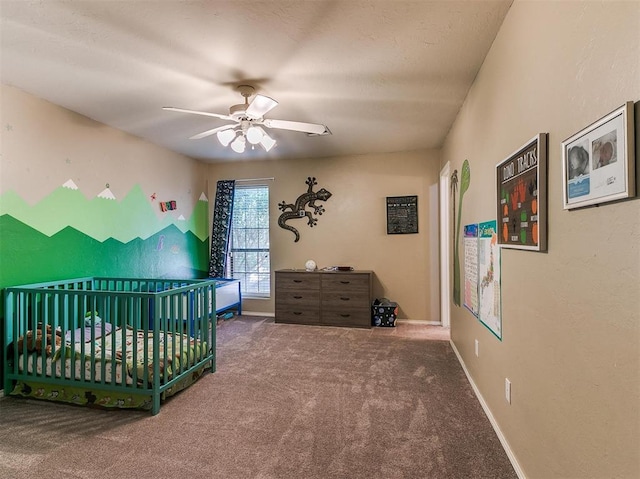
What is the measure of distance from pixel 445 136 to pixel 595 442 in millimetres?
3559

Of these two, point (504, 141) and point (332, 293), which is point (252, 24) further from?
point (332, 293)

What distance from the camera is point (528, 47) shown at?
1.50m

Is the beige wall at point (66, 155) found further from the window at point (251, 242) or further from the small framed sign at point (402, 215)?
the small framed sign at point (402, 215)

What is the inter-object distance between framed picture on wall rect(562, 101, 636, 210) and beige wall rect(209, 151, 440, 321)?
11.6ft

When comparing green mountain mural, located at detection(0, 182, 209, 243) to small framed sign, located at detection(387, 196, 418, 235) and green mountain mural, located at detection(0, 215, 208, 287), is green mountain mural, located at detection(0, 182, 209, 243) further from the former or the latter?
small framed sign, located at detection(387, 196, 418, 235)

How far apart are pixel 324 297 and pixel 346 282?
1.21ft

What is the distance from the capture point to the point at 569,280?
3.80 ft

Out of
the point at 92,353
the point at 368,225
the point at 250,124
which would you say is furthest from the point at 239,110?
the point at 368,225

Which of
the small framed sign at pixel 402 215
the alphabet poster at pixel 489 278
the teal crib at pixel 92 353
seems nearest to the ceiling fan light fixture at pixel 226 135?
the teal crib at pixel 92 353

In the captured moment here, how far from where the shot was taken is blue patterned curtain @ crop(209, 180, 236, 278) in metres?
5.16

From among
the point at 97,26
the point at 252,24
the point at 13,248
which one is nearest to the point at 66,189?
the point at 13,248

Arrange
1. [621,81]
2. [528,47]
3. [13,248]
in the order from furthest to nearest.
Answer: [13,248] < [528,47] < [621,81]

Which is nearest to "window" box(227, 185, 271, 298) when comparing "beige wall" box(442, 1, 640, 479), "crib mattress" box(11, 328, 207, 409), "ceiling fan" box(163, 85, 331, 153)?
"ceiling fan" box(163, 85, 331, 153)

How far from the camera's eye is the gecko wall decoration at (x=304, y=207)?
4965 millimetres
